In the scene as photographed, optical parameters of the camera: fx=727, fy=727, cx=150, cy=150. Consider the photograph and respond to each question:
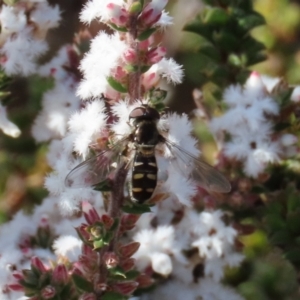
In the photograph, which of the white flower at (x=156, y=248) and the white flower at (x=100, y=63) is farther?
the white flower at (x=156, y=248)

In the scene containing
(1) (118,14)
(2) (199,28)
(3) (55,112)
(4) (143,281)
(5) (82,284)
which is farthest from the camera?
(2) (199,28)

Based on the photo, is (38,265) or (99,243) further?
(38,265)

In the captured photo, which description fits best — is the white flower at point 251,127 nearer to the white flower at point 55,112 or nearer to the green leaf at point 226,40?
the green leaf at point 226,40

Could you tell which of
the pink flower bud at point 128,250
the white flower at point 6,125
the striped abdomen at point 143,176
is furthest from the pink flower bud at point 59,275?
the white flower at point 6,125

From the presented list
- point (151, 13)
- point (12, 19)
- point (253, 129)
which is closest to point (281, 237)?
point (253, 129)

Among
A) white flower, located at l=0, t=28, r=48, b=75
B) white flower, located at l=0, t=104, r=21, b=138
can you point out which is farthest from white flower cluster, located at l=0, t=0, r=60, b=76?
white flower, located at l=0, t=104, r=21, b=138

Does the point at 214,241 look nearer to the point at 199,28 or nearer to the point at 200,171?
the point at 200,171

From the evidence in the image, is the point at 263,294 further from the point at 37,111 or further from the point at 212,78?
the point at 37,111
